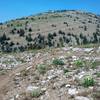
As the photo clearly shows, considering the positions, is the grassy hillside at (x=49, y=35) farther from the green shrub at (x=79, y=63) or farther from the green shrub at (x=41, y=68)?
the green shrub at (x=79, y=63)

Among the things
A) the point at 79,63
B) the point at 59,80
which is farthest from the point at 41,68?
the point at 59,80

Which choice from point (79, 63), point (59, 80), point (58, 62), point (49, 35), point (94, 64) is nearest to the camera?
point (59, 80)

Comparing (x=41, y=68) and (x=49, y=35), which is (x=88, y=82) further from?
(x=49, y=35)

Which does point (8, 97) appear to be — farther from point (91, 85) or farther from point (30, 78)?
point (91, 85)

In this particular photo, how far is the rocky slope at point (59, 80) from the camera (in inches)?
496

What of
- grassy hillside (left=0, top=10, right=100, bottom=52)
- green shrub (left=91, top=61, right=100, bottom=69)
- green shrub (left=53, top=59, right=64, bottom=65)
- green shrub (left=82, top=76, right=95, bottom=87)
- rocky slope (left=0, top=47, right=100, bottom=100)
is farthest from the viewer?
grassy hillside (left=0, top=10, right=100, bottom=52)

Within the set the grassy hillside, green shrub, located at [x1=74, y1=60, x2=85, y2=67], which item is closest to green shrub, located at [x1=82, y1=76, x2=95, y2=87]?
green shrub, located at [x1=74, y1=60, x2=85, y2=67]

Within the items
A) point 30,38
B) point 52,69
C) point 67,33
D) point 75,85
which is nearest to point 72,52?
point 52,69

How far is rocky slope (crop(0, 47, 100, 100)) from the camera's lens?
12602 mm

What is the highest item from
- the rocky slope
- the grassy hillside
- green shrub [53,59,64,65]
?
the grassy hillside

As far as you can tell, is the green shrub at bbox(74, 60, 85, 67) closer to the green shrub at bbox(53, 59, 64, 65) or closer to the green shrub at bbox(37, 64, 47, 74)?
the green shrub at bbox(53, 59, 64, 65)

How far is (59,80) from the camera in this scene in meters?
14.1

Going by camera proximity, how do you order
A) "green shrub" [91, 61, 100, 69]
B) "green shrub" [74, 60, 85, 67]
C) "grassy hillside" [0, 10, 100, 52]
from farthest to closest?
"grassy hillside" [0, 10, 100, 52] < "green shrub" [74, 60, 85, 67] < "green shrub" [91, 61, 100, 69]

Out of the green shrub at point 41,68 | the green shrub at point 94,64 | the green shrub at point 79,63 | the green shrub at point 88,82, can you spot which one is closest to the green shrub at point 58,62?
the green shrub at point 41,68
